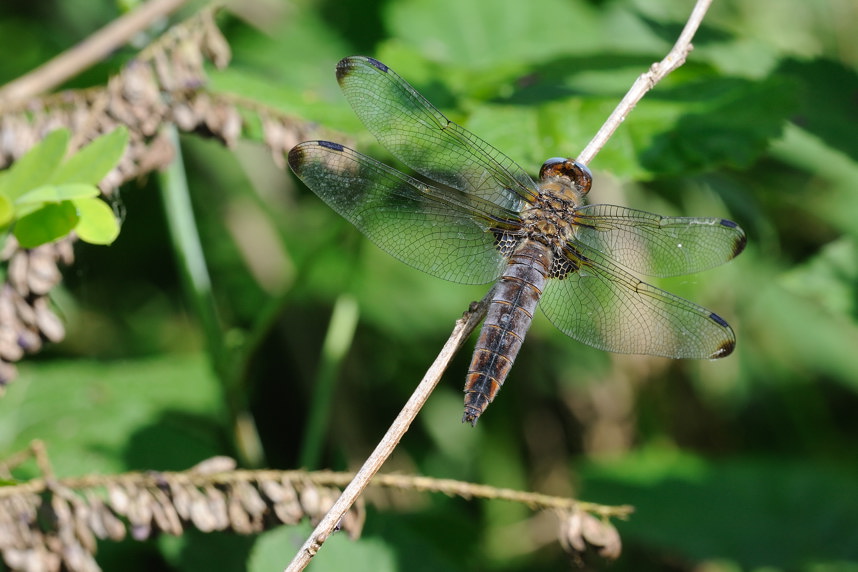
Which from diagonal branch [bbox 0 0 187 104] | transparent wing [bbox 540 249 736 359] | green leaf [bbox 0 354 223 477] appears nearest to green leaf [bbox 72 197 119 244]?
diagonal branch [bbox 0 0 187 104]

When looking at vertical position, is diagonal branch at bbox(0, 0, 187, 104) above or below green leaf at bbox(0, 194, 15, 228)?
above

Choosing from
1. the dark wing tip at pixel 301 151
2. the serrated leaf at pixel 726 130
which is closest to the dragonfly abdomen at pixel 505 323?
the serrated leaf at pixel 726 130

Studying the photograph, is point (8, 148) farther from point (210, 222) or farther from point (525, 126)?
point (210, 222)

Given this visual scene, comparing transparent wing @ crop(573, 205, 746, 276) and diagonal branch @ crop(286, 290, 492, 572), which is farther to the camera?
transparent wing @ crop(573, 205, 746, 276)

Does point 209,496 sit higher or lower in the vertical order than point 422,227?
lower

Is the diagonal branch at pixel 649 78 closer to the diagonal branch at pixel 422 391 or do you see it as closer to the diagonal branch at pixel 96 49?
the diagonal branch at pixel 422 391

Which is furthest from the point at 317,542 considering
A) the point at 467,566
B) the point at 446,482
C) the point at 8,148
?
the point at 467,566

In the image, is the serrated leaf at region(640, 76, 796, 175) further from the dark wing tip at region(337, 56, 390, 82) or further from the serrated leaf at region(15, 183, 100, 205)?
the serrated leaf at region(15, 183, 100, 205)
